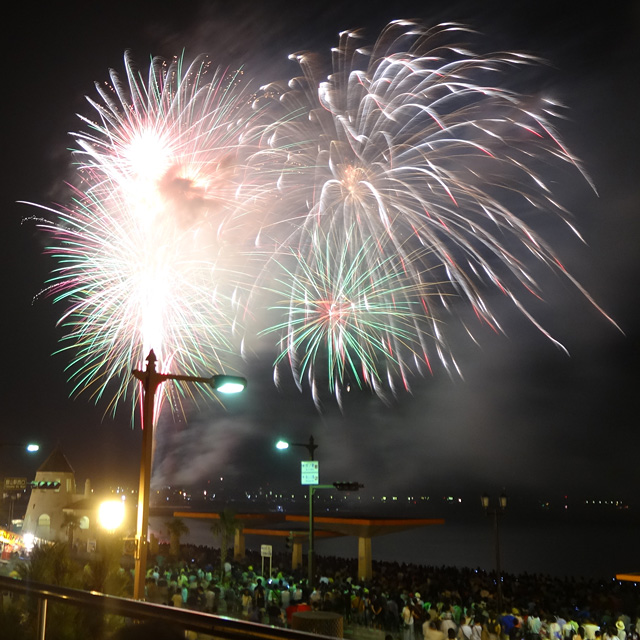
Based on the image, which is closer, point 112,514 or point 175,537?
point 112,514

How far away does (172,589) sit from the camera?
2097cm

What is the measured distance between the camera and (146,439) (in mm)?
10328

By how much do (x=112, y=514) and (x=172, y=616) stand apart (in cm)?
1104

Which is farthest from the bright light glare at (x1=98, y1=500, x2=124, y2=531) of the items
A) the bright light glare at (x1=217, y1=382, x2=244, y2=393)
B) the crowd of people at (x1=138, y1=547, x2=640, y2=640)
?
the bright light glare at (x1=217, y1=382, x2=244, y2=393)

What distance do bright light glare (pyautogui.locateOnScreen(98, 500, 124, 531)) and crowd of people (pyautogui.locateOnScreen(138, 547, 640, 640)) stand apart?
11.8 ft

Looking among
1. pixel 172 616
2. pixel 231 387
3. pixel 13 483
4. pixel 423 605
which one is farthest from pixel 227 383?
pixel 13 483

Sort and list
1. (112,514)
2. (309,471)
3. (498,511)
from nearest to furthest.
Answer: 1. (112,514)
2. (309,471)
3. (498,511)

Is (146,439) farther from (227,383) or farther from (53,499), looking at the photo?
(53,499)

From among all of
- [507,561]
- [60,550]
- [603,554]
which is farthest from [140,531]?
[603,554]

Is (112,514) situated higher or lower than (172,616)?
higher

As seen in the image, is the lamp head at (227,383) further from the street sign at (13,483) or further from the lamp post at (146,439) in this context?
the street sign at (13,483)

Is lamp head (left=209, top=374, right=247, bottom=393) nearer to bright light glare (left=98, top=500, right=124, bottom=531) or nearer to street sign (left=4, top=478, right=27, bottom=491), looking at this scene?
bright light glare (left=98, top=500, right=124, bottom=531)

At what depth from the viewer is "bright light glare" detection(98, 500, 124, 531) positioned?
13625 mm

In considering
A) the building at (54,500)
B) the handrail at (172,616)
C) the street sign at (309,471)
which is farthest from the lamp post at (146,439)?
the building at (54,500)
